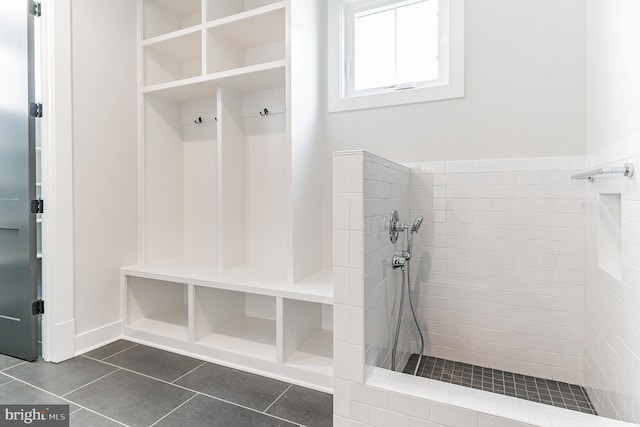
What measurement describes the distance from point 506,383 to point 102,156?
9.23 feet

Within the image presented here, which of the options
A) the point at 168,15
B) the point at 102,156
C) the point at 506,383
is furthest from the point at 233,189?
the point at 506,383

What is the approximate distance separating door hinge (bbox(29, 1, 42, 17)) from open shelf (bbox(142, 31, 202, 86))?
1.93 feet

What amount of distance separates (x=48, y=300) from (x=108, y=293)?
343mm

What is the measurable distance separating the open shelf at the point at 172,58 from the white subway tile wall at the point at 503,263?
1854mm

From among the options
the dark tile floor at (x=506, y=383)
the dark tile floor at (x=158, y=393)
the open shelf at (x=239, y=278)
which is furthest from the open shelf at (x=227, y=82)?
the dark tile floor at (x=506, y=383)

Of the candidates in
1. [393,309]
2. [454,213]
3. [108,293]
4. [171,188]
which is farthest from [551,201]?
[108,293]

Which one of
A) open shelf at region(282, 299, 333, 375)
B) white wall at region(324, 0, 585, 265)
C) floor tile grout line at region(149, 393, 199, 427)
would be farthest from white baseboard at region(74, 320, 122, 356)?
white wall at region(324, 0, 585, 265)

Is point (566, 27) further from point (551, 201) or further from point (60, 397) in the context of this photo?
point (60, 397)

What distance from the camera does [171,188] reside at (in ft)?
8.84

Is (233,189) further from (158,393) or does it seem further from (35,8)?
(35,8)

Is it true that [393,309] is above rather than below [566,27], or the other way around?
below

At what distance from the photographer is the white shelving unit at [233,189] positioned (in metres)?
1.96

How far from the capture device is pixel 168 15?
8.69ft

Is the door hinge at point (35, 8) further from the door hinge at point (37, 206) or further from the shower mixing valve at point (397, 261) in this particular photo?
the shower mixing valve at point (397, 261)
